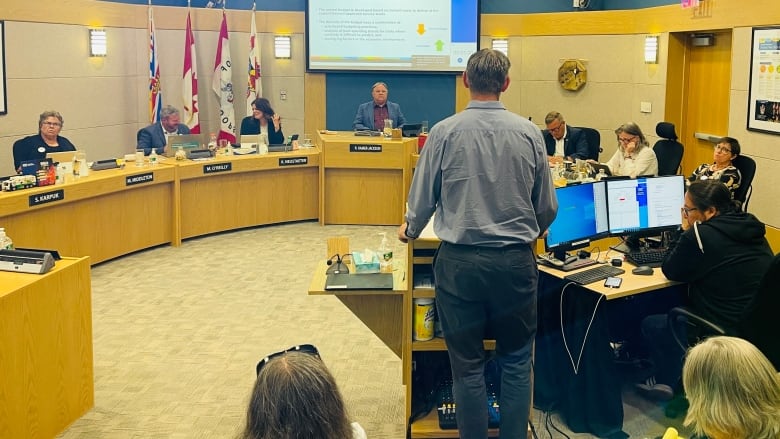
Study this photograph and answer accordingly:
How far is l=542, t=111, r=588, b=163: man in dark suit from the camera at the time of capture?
29.4ft

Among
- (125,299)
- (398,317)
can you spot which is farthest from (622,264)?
(125,299)

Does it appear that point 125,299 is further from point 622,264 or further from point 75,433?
point 622,264

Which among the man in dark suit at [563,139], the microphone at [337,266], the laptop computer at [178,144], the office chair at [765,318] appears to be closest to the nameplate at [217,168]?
the laptop computer at [178,144]

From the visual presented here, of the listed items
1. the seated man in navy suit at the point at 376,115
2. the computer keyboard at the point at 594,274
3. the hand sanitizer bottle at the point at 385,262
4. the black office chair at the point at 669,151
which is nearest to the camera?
the hand sanitizer bottle at the point at 385,262

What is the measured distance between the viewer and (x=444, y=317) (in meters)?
3.51

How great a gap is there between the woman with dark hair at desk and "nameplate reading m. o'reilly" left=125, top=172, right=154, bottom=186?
16.2 ft

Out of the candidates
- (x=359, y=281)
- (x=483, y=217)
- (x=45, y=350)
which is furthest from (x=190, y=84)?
(x=483, y=217)

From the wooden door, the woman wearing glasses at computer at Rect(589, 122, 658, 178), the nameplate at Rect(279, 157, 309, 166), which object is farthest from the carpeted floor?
the wooden door

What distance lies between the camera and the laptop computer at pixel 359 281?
3.96 metres

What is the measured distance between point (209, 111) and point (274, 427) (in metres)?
9.88

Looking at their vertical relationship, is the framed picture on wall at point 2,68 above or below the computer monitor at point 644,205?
above

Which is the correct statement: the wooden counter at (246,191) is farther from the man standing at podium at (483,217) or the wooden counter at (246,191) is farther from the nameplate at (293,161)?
the man standing at podium at (483,217)

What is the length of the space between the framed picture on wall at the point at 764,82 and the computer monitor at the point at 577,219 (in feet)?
11.0

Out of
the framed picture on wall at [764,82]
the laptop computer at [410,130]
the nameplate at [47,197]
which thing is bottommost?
the nameplate at [47,197]
